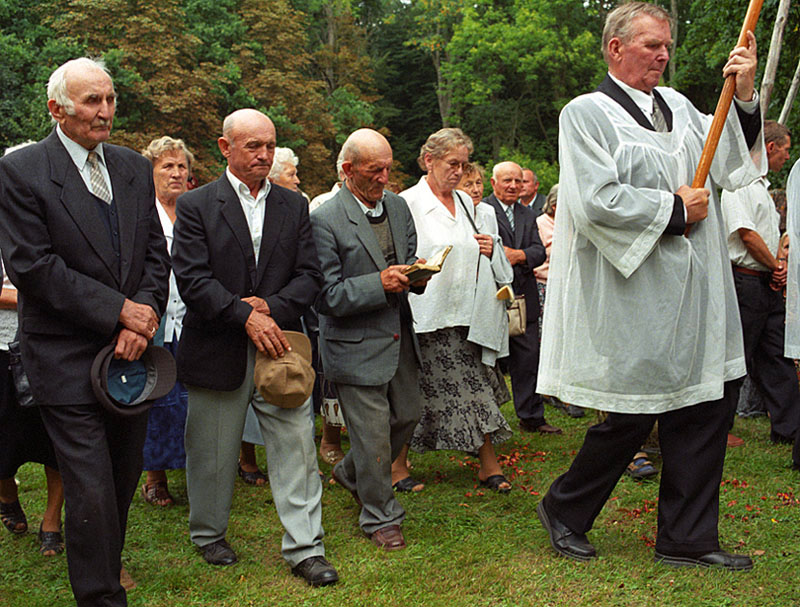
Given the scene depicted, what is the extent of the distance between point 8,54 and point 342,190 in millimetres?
21075

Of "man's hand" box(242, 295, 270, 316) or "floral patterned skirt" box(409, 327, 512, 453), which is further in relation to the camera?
"floral patterned skirt" box(409, 327, 512, 453)

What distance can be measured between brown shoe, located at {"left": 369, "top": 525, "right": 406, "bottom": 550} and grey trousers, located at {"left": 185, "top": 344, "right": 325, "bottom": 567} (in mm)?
428

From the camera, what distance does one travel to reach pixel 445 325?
18.8 ft

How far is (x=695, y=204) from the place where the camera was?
398 centimetres

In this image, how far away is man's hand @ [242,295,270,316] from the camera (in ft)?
14.3

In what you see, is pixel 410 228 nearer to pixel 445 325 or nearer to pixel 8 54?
pixel 445 325

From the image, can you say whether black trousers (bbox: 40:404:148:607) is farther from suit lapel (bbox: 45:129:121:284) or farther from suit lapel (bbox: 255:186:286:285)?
suit lapel (bbox: 255:186:286:285)

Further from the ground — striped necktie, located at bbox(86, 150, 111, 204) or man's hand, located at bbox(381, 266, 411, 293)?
striped necktie, located at bbox(86, 150, 111, 204)

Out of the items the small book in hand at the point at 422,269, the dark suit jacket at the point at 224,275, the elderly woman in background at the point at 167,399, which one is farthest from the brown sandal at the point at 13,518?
the small book in hand at the point at 422,269

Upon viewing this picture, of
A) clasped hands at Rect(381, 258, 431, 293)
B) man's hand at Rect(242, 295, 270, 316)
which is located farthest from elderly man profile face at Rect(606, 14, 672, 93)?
man's hand at Rect(242, 295, 270, 316)

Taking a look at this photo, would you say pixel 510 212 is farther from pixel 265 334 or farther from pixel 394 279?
pixel 265 334

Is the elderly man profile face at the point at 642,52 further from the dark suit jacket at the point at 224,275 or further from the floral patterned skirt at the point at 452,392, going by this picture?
the floral patterned skirt at the point at 452,392

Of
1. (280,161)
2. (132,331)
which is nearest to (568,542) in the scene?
(132,331)

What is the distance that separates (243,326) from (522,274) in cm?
371
